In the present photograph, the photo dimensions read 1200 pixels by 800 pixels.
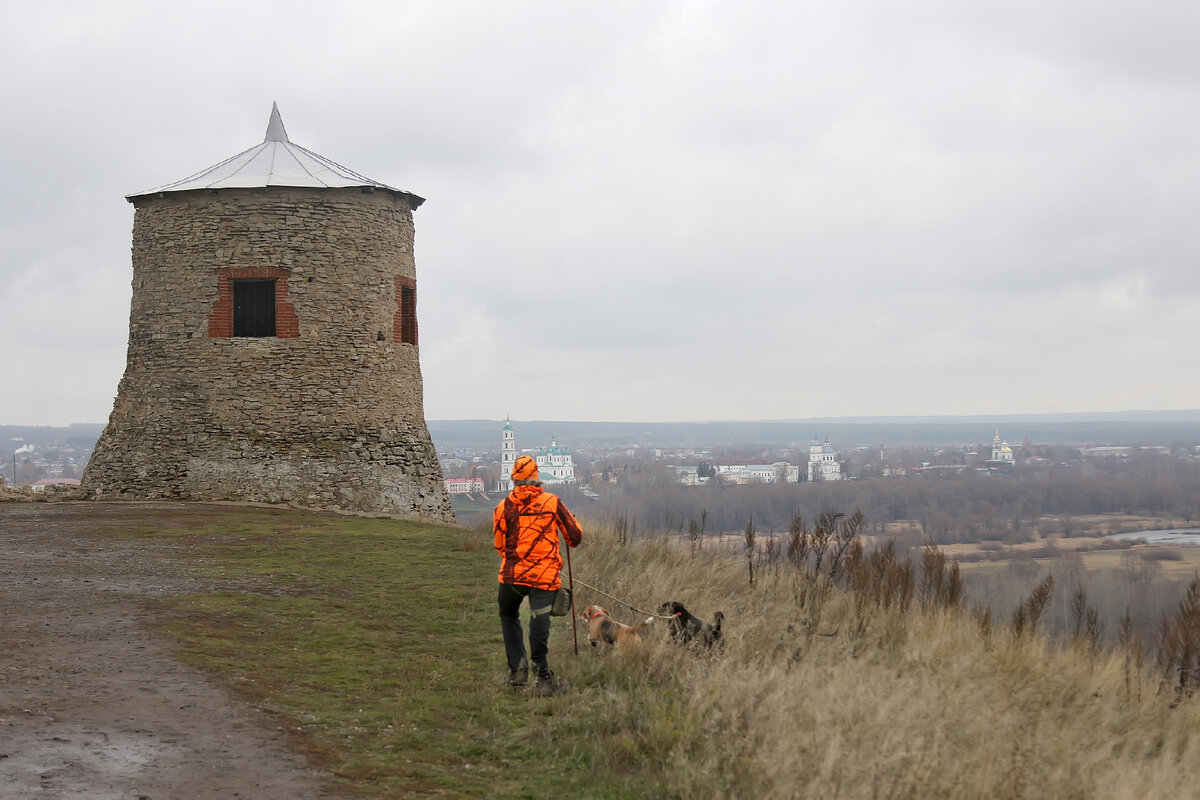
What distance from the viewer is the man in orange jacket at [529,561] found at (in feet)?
23.2

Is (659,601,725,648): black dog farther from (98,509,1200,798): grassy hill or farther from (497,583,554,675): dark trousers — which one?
(497,583,554,675): dark trousers

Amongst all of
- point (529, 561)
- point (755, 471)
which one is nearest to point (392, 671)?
point (529, 561)

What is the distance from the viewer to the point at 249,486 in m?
18.1

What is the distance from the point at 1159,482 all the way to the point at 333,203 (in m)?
60.7

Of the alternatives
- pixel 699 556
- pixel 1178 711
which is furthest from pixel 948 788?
pixel 699 556

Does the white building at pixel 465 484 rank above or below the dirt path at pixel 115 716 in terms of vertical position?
below

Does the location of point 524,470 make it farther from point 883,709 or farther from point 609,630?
point 883,709

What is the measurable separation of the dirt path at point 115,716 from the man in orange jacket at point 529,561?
1.73 meters

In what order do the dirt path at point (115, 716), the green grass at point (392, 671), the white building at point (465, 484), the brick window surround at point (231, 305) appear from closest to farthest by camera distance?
the dirt path at point (115, 716)
the green grass at point (392, 671)
the brick window surround at point (231, 305)
the white building at point (465, 484)

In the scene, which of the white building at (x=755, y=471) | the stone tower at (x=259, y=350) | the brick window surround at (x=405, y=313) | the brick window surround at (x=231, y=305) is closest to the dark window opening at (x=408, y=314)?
the brick window surround at (x=405, y=313)

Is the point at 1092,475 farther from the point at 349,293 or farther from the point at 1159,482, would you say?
the point at 349,293

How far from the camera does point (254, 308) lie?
1845cm

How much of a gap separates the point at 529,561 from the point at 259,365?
12463 millimetres

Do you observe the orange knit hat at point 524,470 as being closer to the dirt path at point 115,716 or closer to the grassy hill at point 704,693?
the grassy hill at point 704,693
